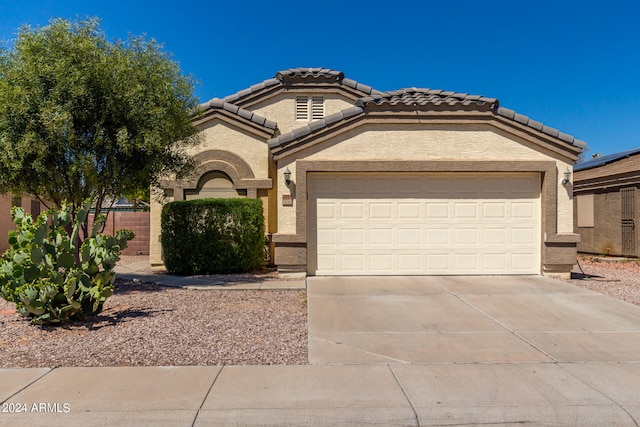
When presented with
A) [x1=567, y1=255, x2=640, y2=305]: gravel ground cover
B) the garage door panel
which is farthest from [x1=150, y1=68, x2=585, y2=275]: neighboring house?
[x1=567, y1=255, x2=640, y2=305]: gravel ground cover

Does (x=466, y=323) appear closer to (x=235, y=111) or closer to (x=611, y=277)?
(x=611, y=277)

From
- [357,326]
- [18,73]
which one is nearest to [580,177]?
[357,326]

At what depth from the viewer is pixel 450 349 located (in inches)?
235

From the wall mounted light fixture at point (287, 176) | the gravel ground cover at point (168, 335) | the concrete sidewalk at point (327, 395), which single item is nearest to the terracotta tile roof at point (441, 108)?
the wall mounted light fixture at point (287, 176)

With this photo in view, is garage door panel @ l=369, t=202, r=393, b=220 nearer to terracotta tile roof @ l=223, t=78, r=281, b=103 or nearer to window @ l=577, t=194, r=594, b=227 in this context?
terracotta tile roof @ l=223, t=78, r=281, b=103

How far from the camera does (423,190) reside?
452 inches

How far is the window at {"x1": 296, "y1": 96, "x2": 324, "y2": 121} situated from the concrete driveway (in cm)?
805

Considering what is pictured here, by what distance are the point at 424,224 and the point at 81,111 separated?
23.9 feet

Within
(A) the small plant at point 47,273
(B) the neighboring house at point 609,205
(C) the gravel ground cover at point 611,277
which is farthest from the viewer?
(B) the neighboring house at point 609,205

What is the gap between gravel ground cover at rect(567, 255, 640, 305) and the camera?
31.9ft

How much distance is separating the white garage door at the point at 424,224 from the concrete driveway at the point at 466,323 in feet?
2.81

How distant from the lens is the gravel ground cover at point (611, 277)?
972 centimetres

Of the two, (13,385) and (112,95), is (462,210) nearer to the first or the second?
(112,95)

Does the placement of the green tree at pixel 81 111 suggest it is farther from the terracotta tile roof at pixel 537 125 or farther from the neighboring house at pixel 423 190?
the terracotta tile roof at pixel 537 125
